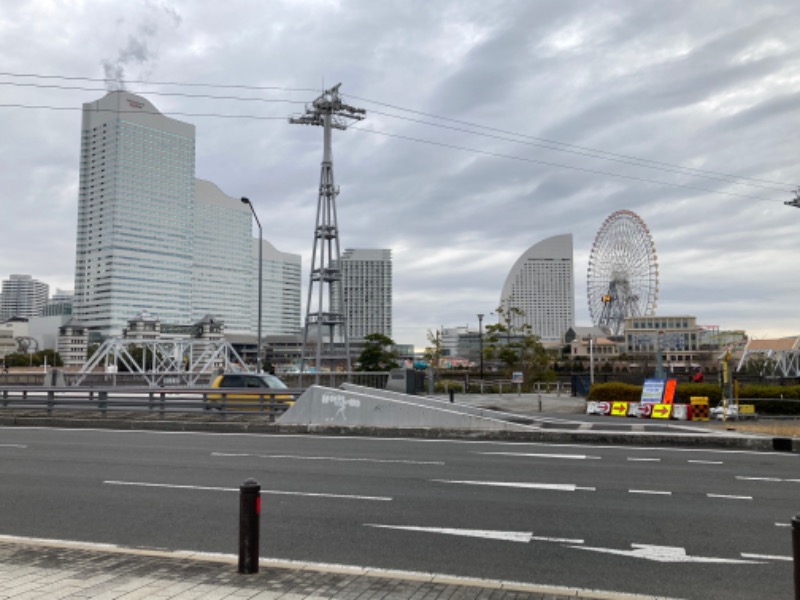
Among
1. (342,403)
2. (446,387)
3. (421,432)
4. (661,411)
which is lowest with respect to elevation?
(661,411)

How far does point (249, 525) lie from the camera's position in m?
5.82

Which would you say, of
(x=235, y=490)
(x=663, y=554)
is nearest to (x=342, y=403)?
(x=235, y=490)

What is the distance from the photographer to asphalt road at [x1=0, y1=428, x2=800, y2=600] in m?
6.68

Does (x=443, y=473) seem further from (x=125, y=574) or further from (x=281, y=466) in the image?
(x=125, y=574)

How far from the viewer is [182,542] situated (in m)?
7.46

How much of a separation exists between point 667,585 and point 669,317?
485 ft

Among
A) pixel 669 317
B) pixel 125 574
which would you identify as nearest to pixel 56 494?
pixel 125 574

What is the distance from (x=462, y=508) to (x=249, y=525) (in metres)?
4.04

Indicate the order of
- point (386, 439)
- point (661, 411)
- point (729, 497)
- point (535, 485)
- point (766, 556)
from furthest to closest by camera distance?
1. point (661, 411)
2. point (386, 439)
3. point (535, 485)
4. point (729, 497)
5. point (766, 556)

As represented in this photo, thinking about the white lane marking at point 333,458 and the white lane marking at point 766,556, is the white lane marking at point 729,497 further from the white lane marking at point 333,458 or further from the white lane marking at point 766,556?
the white lane marking at point 333,458

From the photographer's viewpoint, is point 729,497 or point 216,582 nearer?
point 216,582

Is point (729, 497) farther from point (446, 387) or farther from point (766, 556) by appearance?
point (446, 387)

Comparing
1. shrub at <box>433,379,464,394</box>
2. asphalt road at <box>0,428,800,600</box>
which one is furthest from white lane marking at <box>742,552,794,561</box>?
shrub at <box>433,379,464,394</box>

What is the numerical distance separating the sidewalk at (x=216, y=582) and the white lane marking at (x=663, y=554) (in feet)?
4.65
